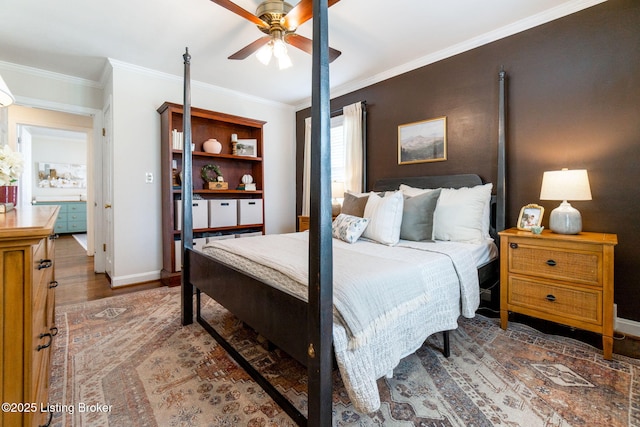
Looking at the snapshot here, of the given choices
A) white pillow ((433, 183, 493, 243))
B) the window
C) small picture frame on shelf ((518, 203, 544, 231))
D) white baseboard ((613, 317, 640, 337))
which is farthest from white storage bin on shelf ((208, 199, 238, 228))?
white baseboard ((613, 317, 640, 337))

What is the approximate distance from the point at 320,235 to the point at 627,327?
2.60 m

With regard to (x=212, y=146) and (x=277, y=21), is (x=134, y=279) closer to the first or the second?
(x=212, y=146)

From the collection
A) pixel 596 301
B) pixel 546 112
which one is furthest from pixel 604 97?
pixel 596 301

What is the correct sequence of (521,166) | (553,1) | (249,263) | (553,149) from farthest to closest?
1. (521,166)
2. (553,149)
3. (553,1)
4. (249,263)

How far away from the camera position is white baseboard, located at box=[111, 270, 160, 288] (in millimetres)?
3260

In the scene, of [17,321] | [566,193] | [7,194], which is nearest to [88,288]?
[7,194]

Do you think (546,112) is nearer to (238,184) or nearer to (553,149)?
(553,149)

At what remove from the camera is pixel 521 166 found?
2521 mm

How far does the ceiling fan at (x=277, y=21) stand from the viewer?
1885 millimetres

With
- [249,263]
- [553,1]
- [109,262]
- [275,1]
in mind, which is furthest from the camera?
[109,262]

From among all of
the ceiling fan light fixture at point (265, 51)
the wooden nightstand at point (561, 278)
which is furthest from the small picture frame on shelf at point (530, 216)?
the ceiling fan light fixture at point (265, 51)

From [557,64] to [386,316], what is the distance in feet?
8.36

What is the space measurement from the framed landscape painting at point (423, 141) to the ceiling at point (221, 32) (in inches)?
26.7

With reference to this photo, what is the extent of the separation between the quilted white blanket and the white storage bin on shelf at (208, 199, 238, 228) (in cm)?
148
